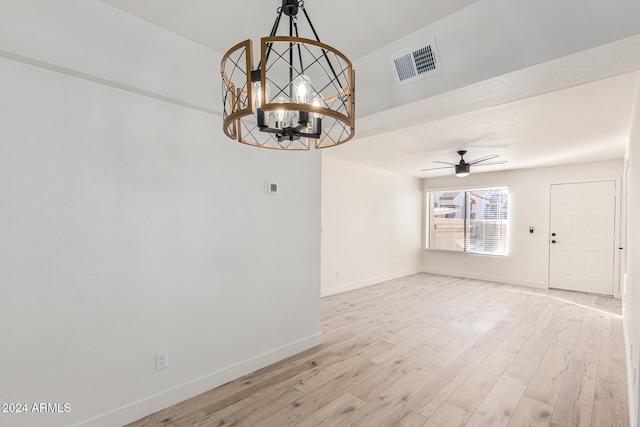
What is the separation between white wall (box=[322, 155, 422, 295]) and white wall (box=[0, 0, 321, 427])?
2.79 meters

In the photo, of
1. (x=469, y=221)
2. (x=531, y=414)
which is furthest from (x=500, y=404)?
(x=469, y=221)

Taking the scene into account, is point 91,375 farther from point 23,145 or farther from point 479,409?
point 479,409

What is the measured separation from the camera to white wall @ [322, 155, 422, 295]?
5.38 meters

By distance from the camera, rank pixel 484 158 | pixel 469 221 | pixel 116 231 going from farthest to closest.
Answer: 1. pixel 469 221
2. pixel 484 158
3. pixel 116 231

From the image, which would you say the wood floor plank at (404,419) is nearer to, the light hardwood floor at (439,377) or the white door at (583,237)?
the light hardwood floor at (439,377)

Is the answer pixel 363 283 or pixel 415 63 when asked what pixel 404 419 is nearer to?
pixel 415 63

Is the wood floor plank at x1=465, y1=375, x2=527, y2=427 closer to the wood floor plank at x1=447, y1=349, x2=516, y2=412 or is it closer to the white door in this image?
the wood floor plank at x1=447, y1=349, x2=516, y2=412

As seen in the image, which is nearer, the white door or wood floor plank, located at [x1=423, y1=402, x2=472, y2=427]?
wood floor plank, located at [x1=423, y1=402, x2=472, y2=427]

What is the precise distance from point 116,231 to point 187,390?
1261 millimetres

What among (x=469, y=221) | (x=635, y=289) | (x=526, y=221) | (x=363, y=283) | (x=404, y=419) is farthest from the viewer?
(x=469, y=221)

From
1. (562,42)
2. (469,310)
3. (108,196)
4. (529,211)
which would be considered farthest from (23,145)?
(529,211)

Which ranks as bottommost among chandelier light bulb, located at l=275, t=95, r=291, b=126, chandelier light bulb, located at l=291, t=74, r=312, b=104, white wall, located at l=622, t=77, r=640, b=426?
white wall, located at l=622, t=77, r=640, b=426

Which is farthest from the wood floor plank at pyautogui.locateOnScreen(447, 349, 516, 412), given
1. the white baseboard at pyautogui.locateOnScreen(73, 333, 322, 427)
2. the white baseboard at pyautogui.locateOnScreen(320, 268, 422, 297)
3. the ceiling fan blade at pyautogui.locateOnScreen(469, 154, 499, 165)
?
the ceiling fan blade at pyautogui.locateOnScreen(469, 154, 499, 165)

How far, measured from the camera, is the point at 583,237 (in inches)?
219
